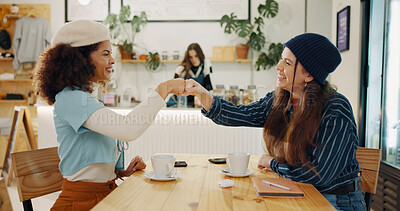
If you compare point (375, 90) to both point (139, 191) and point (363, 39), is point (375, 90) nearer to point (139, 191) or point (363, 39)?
point (363, 39)

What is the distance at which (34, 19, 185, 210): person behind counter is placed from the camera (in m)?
1.30

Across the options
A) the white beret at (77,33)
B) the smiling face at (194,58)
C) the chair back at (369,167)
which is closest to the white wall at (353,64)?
the smiling face at (194,58)

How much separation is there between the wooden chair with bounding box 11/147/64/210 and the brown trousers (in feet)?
0.42

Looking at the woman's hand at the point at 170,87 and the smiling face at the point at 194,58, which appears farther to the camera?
the smiling face at the point at 194,58

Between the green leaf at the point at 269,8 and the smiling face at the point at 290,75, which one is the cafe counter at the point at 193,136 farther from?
the green leaf at the point at 269,8

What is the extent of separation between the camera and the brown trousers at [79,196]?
133 centimetres

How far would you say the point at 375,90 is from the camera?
3227 mm

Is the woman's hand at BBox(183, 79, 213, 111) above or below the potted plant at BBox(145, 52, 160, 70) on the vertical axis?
below

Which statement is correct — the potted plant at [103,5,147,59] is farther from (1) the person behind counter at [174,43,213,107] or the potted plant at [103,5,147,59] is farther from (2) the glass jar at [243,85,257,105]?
(2) the glass jar at [243,85,257,105]

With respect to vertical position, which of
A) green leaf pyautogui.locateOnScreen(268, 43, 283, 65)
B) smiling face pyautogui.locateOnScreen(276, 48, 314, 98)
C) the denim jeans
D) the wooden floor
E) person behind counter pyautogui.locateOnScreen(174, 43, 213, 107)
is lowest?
the wooden floor

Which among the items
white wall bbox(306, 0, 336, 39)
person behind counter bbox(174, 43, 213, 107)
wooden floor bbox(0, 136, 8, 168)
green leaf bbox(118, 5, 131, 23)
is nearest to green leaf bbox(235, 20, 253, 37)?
person behind counter bbox(174, 43, 213, 107)

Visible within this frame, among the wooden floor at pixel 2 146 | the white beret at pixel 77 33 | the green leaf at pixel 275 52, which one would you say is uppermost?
the green leaf at pixel 275 52

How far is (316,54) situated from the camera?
144 centimetres

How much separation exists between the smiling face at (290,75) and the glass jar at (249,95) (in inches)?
85.2
